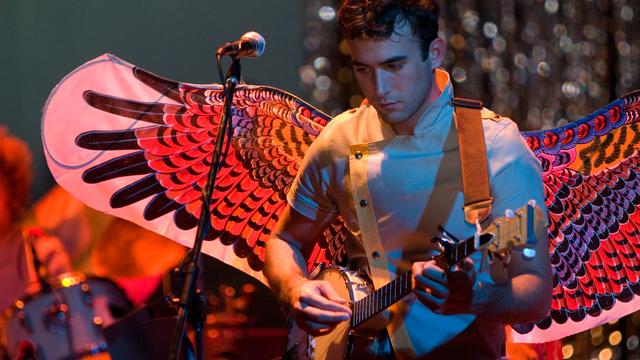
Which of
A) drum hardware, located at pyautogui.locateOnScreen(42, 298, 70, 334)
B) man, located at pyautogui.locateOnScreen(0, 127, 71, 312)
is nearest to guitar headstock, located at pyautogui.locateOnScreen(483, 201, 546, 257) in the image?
drum hardware, located at pyautogui.locateOnScreen(42, 298, 70, 334)

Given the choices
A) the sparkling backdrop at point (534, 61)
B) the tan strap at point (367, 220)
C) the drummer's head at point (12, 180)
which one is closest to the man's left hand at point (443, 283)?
the tan strap at point (367, 220)

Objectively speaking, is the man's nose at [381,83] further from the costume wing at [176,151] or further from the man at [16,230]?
the man at [16,230]

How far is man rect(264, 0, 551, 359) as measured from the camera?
2.16 metres

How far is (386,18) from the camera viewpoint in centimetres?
229

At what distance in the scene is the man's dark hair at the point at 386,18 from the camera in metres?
2.29

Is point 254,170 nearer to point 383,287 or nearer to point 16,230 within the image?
point 383,287

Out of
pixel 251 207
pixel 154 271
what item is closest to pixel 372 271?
pixel 251 207

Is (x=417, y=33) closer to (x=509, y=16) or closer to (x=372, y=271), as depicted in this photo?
(x=372, y=271)

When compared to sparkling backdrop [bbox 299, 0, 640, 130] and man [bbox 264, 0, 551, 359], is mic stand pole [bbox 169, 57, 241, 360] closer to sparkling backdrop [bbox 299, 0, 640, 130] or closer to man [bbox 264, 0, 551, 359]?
man [bbox 264, 0, 551, 359]

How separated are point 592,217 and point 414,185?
0.88 m

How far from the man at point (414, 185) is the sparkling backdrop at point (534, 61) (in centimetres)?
166

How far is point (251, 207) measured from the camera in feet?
10.4

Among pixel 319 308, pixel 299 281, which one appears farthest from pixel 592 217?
pixel 319 308

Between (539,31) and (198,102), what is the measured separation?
6.70ft
